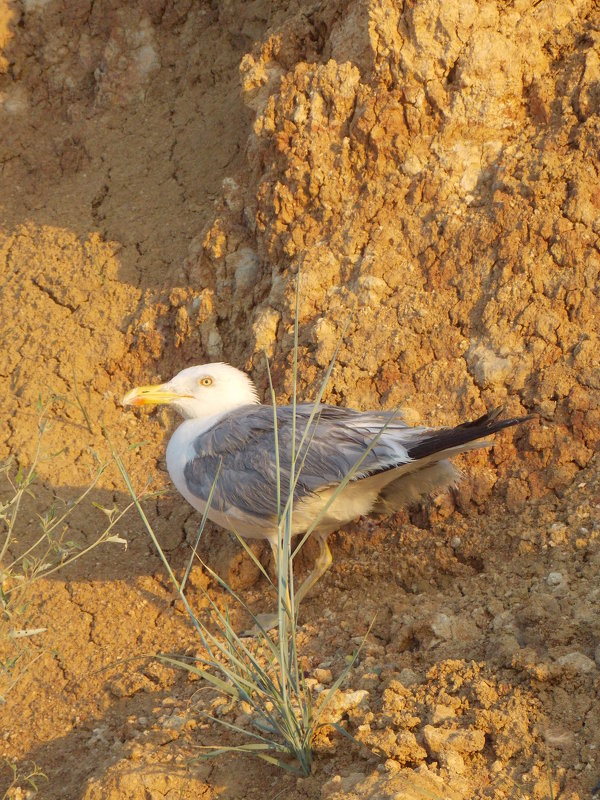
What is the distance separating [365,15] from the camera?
241 inches

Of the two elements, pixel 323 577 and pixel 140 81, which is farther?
pixel 140 81

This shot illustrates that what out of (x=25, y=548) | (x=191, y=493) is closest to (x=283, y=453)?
(x=191, y=493)

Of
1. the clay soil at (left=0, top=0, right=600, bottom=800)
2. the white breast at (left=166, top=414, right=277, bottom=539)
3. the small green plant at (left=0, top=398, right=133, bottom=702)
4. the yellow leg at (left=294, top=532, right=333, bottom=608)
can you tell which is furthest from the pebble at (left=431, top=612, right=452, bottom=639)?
the small green plant at (left=0, top=398, right=133, bottom=702)

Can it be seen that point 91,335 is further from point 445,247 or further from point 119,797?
point 119,797

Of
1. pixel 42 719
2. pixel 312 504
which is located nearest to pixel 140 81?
pixel 312 504

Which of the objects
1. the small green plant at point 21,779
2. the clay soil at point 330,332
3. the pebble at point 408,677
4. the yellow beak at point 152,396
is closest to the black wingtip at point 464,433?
the clay soil at point 330,332

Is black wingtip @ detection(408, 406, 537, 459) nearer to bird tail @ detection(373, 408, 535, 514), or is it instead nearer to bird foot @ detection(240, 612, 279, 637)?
bird tail @ detection(373, 408, 535, 514)

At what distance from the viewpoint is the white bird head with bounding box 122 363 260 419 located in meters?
5.60

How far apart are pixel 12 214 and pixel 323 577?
423cm

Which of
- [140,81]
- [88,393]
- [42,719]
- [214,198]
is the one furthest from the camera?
[140,81]

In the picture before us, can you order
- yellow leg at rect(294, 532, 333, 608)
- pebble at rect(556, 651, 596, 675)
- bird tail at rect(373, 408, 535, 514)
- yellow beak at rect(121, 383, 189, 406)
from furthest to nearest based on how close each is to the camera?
yellow beak at rect(121, 383, 189, 406) → yellow leg at rect(294, 532, 333, 608) → bird tail at rect(373, 408, 535, 514) → pebble at rect(556, 651, 596, 675)

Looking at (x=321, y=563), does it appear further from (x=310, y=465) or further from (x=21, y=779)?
(x=21, y=779)

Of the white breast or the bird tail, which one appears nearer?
the bird tail

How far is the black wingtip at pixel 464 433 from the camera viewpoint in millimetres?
4418
